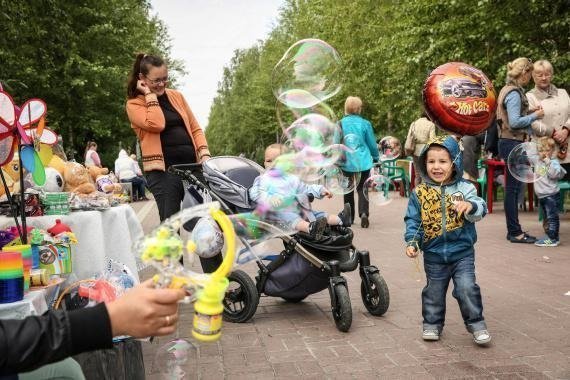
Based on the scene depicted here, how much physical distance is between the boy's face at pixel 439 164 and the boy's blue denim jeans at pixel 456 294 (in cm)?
56

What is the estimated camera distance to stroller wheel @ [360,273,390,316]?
503 centimetres

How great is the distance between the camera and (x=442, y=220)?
14.6 feet

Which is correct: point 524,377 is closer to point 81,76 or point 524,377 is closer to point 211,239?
point 211,239

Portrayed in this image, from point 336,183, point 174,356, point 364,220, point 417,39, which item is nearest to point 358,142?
point 364,220

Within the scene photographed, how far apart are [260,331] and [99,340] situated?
3.16 meters

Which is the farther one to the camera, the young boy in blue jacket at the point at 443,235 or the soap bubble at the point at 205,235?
the young boy in blue jacket at the point at 443,235

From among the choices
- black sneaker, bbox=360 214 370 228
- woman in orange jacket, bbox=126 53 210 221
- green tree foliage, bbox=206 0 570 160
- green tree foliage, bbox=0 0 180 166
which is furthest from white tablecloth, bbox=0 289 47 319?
green tree foliage, bbox=0 0 180 166

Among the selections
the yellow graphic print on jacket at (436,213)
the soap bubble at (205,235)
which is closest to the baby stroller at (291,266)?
the yellow graphic print on jacket at (436,213)

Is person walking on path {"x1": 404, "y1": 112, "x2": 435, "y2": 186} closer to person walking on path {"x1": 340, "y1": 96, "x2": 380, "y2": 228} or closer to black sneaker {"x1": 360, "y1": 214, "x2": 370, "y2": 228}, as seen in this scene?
black sneaker {"x1": 360, "y1": 214, "x2": 370, "y2": 228}

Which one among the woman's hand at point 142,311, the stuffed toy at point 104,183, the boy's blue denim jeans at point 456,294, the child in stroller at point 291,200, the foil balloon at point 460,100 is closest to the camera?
the woman's hand at point 142,311

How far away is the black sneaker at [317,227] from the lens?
4812 millimetres

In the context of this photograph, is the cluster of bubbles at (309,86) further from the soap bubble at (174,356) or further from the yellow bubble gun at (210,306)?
the yellow bubble gun at (210,306)

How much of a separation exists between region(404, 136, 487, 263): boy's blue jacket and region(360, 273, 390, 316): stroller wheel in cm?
62

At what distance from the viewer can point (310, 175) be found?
5023 mm
